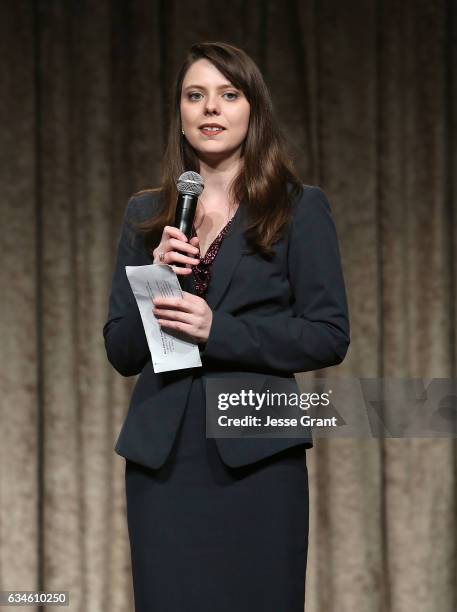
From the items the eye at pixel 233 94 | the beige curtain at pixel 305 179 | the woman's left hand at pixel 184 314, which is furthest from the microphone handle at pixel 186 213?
the beige curtain at pixel 305 179

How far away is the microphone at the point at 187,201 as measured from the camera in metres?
1.52

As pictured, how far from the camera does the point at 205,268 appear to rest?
5.41 ft

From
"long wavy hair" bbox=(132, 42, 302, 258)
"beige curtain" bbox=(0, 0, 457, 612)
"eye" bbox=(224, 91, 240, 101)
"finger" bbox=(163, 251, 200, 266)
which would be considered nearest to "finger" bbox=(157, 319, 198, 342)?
"finger" bbox=(163, 251, 200, 266)

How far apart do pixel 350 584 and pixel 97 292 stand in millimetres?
1298

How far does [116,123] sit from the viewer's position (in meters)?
3.23

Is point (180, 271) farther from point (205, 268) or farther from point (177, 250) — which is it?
point (205, 268)

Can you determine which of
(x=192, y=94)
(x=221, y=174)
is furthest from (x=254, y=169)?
(x=192, y=94)

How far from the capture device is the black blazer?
1568 mm

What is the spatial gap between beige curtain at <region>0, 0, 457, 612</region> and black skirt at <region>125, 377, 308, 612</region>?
163 centimetres

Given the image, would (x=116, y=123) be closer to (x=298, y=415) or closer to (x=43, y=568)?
(x=43, y=568)

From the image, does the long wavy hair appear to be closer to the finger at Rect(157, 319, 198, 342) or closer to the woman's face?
the woman's face

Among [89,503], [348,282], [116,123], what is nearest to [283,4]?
[116,123]

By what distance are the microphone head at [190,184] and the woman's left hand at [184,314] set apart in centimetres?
17

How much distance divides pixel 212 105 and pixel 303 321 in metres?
0.40
